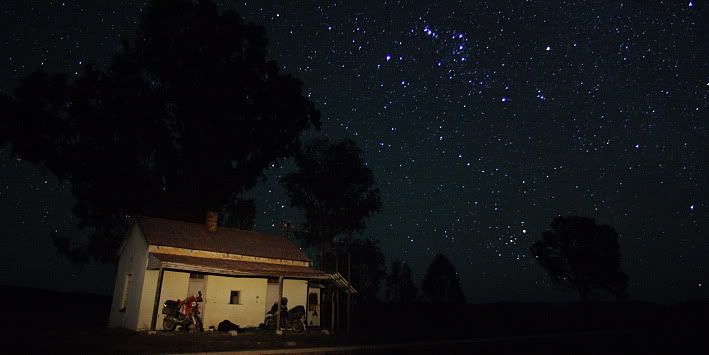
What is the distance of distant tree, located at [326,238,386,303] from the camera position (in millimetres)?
42000

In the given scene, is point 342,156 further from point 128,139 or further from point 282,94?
point 128,139

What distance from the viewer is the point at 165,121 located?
103 ft

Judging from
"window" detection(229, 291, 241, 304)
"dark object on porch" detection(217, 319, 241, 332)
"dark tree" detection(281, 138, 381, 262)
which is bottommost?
"dark object on porch" detection(217, 319, 241, 332)

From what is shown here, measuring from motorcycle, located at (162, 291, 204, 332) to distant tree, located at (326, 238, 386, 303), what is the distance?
1670 centimetres

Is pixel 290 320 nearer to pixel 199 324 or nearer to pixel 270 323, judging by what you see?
pixel 270 323

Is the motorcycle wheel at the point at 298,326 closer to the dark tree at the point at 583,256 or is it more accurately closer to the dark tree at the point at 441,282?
the dark tree at the point at 583,256

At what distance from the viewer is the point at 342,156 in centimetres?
4125

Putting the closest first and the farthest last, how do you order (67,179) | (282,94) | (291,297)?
(291,297) < (67,179) < (282,94)

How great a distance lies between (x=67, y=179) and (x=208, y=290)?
48.7ft

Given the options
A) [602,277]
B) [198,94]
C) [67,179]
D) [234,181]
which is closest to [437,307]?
[602,277]

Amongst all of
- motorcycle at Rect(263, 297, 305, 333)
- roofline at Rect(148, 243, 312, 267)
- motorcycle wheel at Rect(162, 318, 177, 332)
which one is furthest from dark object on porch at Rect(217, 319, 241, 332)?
roofline at Rect(148, 243, 312, 267)

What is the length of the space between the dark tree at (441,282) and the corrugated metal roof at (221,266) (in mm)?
63532

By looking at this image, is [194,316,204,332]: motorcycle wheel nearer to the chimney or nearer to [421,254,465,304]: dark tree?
the chimney

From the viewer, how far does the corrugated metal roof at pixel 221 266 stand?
17.7 meters
